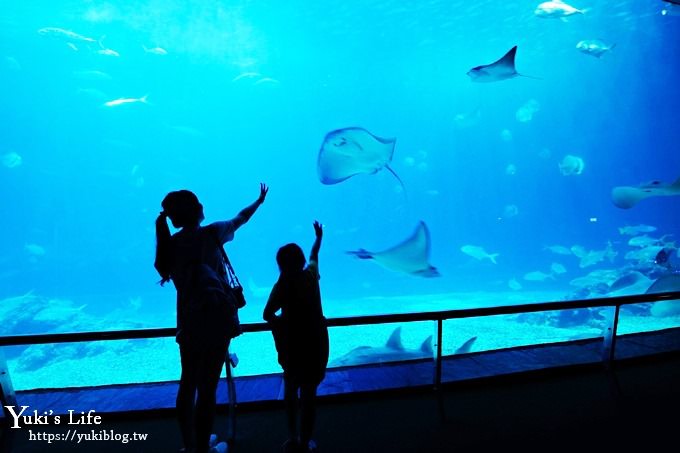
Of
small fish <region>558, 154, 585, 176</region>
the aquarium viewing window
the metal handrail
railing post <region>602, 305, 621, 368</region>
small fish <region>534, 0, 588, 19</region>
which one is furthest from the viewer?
small fish <region>558, 154, 585, 176</region>

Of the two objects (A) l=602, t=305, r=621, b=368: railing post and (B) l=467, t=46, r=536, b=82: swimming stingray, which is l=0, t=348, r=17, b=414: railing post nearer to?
(A) l=602, t=305, r=621, b=368: railing post

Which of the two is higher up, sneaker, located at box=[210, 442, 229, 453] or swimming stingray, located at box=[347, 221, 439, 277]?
swimming stingray, located at box=[347, 221, 439, 277]

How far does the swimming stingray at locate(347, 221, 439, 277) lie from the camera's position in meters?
5.66

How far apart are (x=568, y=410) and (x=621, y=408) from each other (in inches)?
11.7

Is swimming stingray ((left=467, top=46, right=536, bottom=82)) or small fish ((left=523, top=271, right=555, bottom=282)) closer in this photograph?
swimming stingray ((left=467, top=46, right=536, bottom=82))

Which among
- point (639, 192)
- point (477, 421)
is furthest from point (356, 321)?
point (639, 192)

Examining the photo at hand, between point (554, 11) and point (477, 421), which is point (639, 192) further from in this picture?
point (477, 421)

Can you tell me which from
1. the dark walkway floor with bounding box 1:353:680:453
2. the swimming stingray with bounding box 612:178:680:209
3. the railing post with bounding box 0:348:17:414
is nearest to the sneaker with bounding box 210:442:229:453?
the dark walkway floor with bounding box 1:353:680:453

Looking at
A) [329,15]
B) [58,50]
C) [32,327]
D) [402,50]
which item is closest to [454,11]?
[329,15]

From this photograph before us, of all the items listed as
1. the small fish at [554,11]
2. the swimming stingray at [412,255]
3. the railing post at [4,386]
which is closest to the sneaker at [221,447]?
the railing post at [4,386]

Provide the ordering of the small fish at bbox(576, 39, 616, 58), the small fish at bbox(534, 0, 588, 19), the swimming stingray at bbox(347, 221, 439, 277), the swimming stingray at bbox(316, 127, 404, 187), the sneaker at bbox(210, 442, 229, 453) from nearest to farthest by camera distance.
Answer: the sneaker at bbox(210, 442, 229, 453), the swimming stingray at bbox(347, 221, 439, 277), the swimming stingray at bbox(316, 127, 404, 187), the small fish at bbox(534, 0, 588, 19), the small fish at bbox(576, 39, 616, 58)

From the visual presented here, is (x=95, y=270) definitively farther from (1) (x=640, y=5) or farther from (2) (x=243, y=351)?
(1) (x=640, y=5)

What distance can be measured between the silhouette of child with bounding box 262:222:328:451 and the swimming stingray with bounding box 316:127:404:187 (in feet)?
15.8

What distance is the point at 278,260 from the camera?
1649 mm
